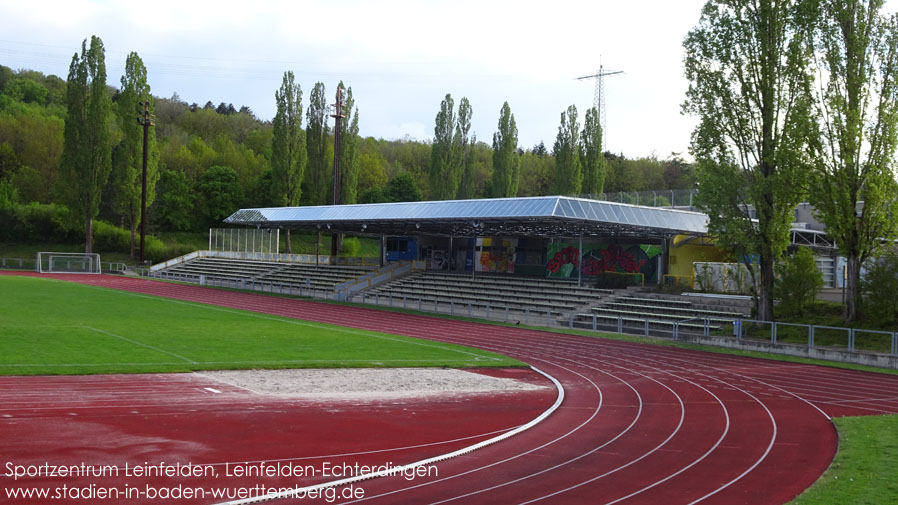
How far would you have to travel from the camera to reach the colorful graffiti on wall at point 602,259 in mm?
40219

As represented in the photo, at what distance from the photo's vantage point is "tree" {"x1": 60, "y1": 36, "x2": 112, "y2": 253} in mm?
61750

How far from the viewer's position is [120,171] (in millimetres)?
65375

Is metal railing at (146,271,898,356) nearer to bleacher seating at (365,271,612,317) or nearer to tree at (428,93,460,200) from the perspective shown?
bleacher seating at (365,271,612,317)

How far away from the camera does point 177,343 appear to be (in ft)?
72.7

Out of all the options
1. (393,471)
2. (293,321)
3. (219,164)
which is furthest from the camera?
(219,164)

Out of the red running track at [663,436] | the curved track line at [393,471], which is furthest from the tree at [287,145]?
the curved track line at [393,471]

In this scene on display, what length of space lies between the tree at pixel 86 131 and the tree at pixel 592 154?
41688 millimetres

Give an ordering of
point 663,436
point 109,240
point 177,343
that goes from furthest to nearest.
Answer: point 109,240 < point 177,343 < point 663,436

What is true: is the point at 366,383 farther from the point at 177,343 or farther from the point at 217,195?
the point at 217,195

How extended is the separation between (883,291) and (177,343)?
79.2 ft

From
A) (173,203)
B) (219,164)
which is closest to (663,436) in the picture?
(173,203)

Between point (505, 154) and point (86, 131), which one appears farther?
point (505, 154)

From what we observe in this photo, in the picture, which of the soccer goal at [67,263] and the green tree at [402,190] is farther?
the green tree at [402,190]

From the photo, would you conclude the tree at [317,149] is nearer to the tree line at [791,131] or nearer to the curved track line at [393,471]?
the tree line at [791,131]
